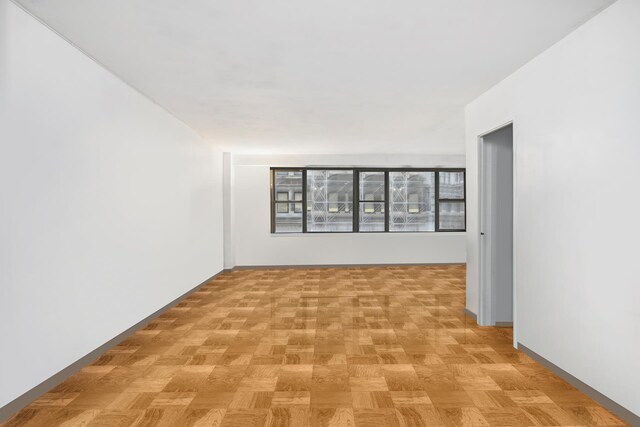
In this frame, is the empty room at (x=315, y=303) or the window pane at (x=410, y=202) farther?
the window pane at (x=410, y=202)

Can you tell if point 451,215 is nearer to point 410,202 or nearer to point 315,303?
point 410,202

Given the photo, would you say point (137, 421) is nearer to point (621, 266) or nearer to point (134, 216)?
point (134, 216)

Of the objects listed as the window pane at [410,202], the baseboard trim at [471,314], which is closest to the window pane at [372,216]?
the window pane at [410,202]

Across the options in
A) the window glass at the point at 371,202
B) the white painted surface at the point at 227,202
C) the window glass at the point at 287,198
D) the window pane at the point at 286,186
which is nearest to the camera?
the white painted surface at the point at 227,202

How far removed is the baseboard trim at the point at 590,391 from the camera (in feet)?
7.89

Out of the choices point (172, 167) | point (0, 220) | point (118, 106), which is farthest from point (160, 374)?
point (172, 167)

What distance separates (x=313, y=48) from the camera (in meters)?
3.16

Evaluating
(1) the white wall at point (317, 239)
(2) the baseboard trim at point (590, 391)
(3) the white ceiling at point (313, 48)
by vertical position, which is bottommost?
(2) the baseboard trim at point (590, 391)

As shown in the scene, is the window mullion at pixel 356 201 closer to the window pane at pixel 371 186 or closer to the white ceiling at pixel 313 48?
the window pane at pixel 371 186

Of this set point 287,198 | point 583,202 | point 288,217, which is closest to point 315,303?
point 583,202

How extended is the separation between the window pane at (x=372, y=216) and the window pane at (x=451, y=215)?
4.54 ft

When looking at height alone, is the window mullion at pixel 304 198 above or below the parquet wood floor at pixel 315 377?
above

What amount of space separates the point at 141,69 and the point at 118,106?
478 mm

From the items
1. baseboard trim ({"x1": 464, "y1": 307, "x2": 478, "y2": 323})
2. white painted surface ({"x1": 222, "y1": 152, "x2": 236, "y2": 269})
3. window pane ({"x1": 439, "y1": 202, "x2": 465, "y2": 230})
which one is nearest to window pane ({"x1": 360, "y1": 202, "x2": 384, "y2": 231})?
window pane ({"x1": 439, "y1": 202, "x2": 465, "y2": 230})
